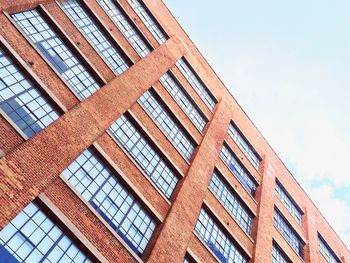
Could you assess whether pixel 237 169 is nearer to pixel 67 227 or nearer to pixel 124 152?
pixel 124 152

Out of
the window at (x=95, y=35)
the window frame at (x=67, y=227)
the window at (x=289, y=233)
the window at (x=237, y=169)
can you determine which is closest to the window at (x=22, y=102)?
the window frame at (x=67, y=227)

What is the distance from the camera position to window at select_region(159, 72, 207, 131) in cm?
2359

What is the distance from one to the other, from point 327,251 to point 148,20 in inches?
799

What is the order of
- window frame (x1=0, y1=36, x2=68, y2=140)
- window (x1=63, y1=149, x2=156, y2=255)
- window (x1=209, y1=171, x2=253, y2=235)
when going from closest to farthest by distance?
1. window (x1=63, y1=149, x2=156, y2=255)
2. window frame (x1=0, y1=36, x2=68, y2=140)
3. window (x1=209, y1=171, x2=253, y2=235)

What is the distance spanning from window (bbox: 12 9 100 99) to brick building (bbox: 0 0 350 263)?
0.19 feet

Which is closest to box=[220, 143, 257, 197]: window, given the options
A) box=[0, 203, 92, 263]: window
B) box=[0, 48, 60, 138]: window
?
box=[0, 48, 60, 138]: window

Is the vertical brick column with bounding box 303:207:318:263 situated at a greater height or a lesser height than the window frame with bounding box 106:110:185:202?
greater

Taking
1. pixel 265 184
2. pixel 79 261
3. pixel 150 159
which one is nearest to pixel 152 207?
pixel 150 159

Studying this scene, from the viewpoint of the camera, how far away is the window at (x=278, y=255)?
899 inches

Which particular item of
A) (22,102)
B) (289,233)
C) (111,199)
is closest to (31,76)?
(22,102)

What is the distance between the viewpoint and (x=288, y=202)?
29.0 metres

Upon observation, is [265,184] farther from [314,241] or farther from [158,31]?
[158,31]

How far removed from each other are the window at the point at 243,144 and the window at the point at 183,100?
3158 mm

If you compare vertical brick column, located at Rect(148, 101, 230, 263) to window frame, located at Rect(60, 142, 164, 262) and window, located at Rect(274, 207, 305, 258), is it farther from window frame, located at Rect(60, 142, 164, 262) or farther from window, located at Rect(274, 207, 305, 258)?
window, located at Rect(274, 207, 305, 258)
